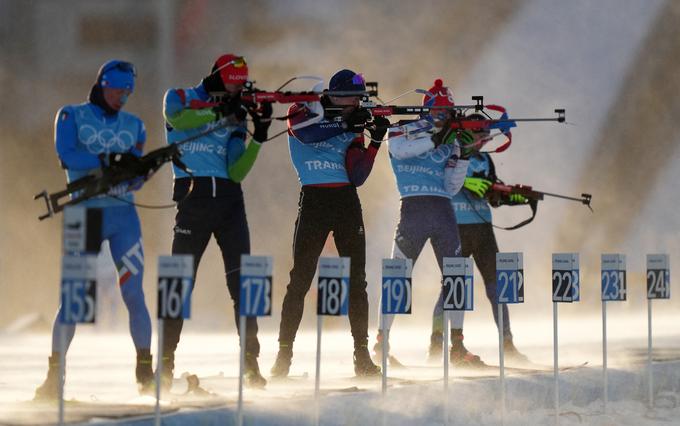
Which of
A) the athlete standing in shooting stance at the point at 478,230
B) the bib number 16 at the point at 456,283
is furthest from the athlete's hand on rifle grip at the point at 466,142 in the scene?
the bib number 16 at the point at 456,283

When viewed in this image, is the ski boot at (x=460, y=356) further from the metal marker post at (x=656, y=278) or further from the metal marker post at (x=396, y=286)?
the metal marker post at (x=396, y=286)

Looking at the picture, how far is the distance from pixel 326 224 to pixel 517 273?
128 cm

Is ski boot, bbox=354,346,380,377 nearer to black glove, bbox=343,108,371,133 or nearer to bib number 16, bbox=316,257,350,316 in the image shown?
black glove, bbox=343,108,371,133

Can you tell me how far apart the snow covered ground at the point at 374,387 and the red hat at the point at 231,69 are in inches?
72.9

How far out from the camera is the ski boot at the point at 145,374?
302 inches

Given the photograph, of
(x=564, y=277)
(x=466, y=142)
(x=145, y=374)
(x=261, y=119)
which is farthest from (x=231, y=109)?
(x=564, y=277)

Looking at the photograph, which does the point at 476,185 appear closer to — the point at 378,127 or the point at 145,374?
the point at 378,127

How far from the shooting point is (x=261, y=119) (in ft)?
25.9

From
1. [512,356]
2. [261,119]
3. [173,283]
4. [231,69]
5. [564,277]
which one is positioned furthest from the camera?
[512,356]

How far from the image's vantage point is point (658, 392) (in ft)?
32.1

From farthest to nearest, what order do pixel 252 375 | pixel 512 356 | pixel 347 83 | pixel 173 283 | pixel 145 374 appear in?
pixel 512 356, pixel 347 83, pixel 252 375, pixel 145 374, pixel 173 283

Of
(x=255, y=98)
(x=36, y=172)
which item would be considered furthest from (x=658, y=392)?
(x=36, y=172)

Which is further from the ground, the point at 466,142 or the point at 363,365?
the point at 466,142

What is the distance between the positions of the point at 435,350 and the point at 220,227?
9.02 ft
